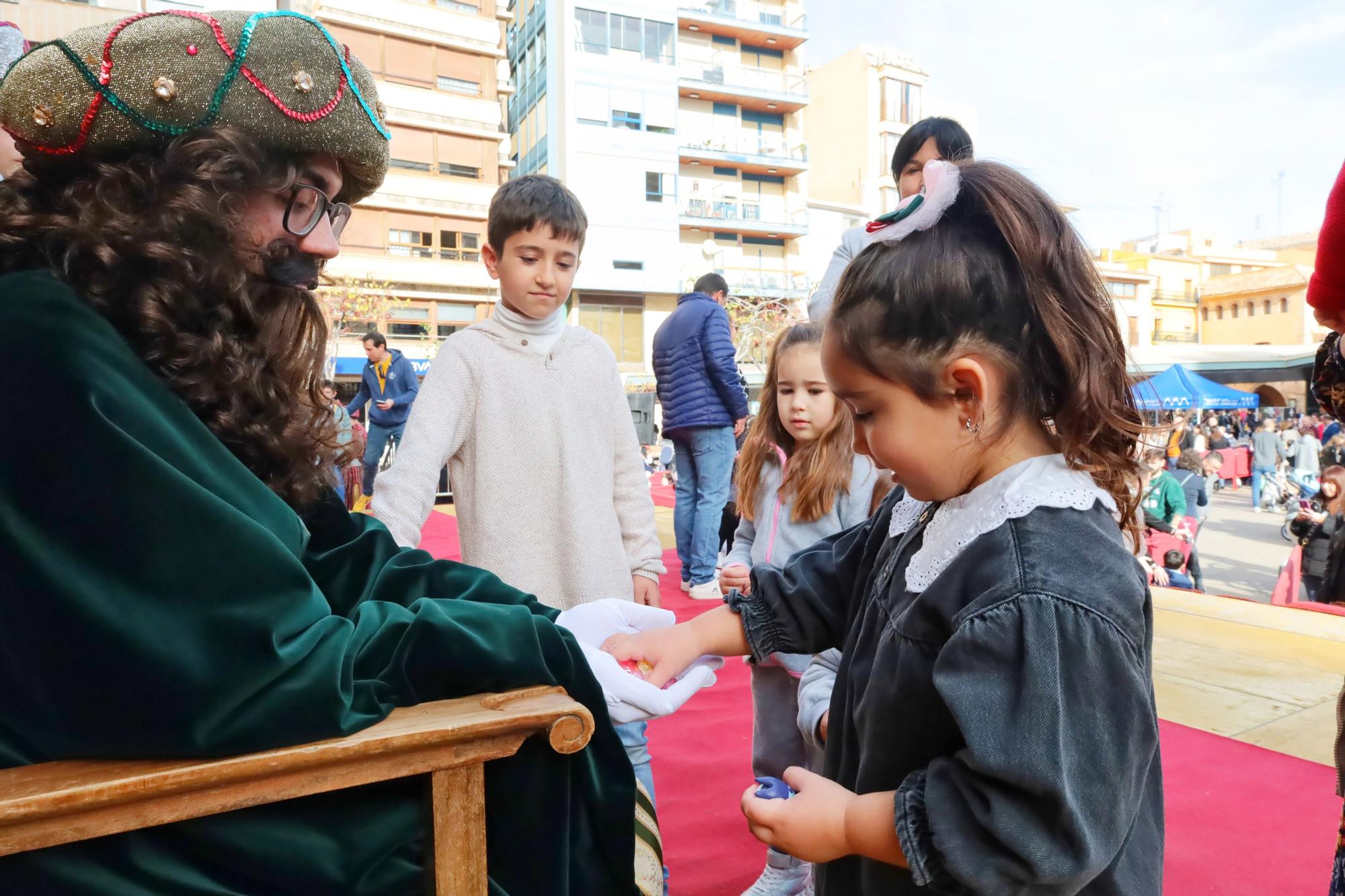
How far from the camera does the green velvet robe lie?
0.83 metres

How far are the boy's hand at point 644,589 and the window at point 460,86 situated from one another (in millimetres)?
26121

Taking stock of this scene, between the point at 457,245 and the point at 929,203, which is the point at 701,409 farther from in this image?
the point at 457,245

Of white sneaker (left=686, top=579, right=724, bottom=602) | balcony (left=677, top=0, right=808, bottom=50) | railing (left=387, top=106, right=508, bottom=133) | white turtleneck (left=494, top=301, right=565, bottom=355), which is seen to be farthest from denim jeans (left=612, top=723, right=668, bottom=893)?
balcony (left=677, top=0, right=808, bottom=50)

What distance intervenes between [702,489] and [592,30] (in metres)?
25.7

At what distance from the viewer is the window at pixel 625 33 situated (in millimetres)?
26453

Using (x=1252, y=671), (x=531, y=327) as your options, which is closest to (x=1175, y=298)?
(x=1252, y=671)

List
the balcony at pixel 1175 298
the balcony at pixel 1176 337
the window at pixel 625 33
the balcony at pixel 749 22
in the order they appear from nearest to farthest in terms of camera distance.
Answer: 1. the window at pixel 625 33
2. the balcony at pixel 749 22
3. the balcony at pixel 1176 337
4. the balcony at pixel 1175 298

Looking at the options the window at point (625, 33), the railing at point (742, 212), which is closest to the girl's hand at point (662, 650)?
the railing at point (742, 212)

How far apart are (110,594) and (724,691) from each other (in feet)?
8.68

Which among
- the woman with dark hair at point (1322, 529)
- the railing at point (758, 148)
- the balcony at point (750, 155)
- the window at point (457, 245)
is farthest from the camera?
the railing at point (758, 148)

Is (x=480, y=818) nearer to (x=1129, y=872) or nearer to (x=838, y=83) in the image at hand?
(x=1129, y=872)

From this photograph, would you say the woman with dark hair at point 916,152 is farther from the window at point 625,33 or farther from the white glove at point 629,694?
the window at point 625,33

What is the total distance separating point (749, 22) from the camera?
29156 millimetres

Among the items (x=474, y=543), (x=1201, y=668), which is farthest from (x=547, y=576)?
(x=1201, y=668)
